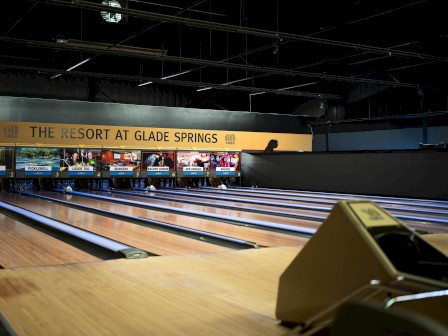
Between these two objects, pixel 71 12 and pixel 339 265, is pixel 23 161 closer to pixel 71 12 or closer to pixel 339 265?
pixel 71 12

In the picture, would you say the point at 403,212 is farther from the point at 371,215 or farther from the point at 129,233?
the point at 371,215

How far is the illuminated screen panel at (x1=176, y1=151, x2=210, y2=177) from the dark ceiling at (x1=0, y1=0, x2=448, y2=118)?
5.48 ft

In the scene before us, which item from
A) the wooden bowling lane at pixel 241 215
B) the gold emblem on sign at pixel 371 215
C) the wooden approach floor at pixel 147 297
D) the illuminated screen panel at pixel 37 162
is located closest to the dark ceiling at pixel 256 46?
the illuminated screen panel at pixel 37 162

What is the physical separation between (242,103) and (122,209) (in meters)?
8.19

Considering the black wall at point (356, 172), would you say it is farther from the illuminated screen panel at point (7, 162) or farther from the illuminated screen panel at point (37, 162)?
the illuminated screen panel at point (7, 162)

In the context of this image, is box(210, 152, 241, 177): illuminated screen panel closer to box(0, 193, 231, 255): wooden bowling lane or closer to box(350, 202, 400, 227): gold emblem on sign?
box(0, 193, 231, 255): wooden bowling lane

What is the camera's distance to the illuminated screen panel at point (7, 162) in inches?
416

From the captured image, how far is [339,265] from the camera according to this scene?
6.48ft

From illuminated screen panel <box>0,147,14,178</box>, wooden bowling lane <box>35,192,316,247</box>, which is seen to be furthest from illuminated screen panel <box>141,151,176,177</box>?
wooden bowling lane <box>35,192,316,247</box>

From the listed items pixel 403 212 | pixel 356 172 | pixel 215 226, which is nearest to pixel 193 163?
pixel 356 172

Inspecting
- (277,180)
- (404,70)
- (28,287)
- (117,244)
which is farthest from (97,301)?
(404,70)

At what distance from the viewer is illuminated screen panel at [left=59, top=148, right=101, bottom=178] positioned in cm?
1119

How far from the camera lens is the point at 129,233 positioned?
16.7ft

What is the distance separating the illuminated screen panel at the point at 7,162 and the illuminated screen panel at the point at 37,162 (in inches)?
4.4
